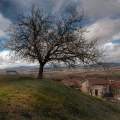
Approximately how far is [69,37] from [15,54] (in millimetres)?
7762

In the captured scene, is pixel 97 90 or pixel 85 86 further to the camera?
pixel 85 86

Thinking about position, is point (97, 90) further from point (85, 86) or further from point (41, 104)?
point (41, 104)

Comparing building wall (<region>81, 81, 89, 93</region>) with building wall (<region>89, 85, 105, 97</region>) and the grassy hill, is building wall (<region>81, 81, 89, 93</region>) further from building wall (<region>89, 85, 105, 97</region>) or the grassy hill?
the grassy hill

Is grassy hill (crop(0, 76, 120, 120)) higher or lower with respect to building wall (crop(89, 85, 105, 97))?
higher

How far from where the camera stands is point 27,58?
4144 centimetres

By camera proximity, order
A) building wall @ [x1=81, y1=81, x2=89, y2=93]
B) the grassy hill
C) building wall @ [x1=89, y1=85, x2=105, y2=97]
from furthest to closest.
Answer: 1. building wall @ [x1=81, y1=81, x2=89, y2=93]
2. building wall @ [x1=89, y1=85, x2=105, y2=97]
3. the grassy hill

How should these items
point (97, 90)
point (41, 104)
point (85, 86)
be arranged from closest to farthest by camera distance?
1. point (41, 104)
2. point (97, 90)
3. point (85, 86)

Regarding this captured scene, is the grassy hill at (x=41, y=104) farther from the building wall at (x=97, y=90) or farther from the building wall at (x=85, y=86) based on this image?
the building wall at (x=85, y=86)

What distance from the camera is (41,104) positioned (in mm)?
25875

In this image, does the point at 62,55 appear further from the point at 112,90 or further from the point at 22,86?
the point at 112,90

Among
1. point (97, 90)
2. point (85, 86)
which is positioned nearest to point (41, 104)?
point (97, 90)

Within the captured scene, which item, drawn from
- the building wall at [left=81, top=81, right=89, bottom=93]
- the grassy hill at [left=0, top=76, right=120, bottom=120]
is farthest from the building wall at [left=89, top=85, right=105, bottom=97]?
the grassy hill at [left=0, top=76, right=120, bottom=120]

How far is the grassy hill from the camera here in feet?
74.3

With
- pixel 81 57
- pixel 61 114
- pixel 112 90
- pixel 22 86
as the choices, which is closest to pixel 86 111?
pixel 61 114
